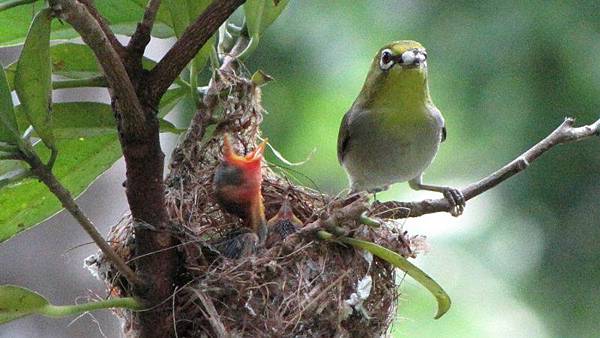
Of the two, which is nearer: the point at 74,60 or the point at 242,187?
the point at 74,60

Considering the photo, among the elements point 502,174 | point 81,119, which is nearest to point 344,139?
point 502,174

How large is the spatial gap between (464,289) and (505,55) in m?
1.14

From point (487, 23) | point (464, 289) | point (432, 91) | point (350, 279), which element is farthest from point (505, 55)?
point (350, 279)

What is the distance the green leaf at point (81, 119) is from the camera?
5.87 feet

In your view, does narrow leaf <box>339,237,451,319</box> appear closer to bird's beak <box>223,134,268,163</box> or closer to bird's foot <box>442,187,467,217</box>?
bird's foot <box>442,187,467,217</box>

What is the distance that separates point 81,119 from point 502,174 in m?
0.85

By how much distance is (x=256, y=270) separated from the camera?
72.6 inches

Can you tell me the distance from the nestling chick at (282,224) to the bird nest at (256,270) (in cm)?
4

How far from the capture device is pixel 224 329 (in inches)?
65.1

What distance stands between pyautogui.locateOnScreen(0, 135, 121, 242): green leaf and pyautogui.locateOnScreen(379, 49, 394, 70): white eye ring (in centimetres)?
102

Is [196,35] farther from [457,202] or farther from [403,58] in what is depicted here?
[403,58]

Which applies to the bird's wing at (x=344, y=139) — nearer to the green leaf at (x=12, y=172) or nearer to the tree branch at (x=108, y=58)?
the green leaf at (x=12, y=172)

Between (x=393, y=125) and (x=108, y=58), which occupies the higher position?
(x=108, y=58)

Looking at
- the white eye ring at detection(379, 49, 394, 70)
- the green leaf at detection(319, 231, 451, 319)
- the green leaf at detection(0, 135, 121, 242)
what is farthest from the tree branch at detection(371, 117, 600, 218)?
the white eye ring at detection(379, 49, 394, 70)
